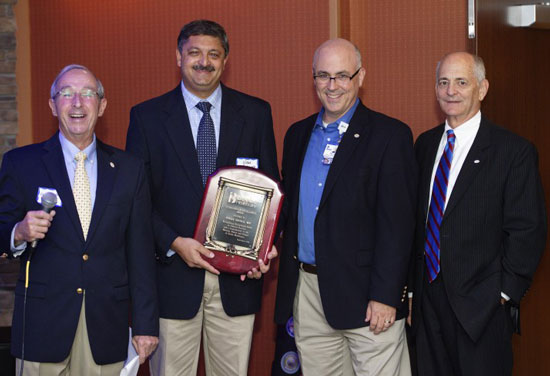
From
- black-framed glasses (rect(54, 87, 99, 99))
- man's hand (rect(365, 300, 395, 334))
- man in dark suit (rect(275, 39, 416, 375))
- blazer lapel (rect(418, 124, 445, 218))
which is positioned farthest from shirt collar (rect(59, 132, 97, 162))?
blazer lapel (rect(418, 124, 445, 218))

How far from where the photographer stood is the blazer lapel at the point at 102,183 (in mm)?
2711

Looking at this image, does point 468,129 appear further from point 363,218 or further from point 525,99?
point 525,99

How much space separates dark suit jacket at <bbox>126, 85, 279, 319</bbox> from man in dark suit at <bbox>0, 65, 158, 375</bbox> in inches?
11.6

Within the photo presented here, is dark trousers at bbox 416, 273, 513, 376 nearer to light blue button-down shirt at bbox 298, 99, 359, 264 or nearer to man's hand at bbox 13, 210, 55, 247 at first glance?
light blue button-down shirt at bbox 298, 99, 359, 264

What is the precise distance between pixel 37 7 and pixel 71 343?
8.50ft

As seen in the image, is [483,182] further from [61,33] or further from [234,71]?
[61,33]

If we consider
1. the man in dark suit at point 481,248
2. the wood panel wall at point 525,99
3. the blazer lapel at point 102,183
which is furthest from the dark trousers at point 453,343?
the blazer lapel at point 102,183

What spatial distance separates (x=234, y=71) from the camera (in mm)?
4297

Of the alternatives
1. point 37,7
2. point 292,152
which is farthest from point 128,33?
point 292,152

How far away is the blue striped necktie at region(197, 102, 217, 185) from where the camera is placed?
10.5 ft

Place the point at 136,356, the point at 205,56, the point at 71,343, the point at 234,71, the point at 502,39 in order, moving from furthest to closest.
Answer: the point at 234,71 < the point at 502,39 < the point at 205,56 < the point at 136,356 < the point at 71,343

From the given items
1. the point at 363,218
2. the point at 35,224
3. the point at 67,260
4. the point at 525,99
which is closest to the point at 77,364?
the point at 67,260

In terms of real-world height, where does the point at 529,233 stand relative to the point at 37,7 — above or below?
below

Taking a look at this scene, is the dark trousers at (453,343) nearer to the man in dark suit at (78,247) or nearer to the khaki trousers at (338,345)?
the khaki trousers at (338,345)
